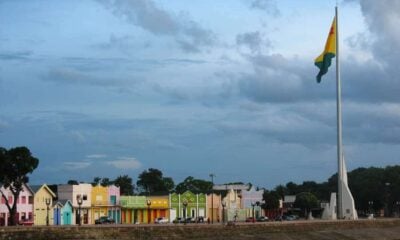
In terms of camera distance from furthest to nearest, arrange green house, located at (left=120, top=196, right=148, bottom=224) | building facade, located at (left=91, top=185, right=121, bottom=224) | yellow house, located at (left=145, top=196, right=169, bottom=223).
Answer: yellow house, located at (left=145, top=196, right=169, bottom=223) → green house, located at (left=120, top=196, right=148, bottom=224) → building facade, located at (left=91, top=185, right=121, bottom=224)

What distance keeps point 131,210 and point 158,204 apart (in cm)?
668

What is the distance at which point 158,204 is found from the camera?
124 metres

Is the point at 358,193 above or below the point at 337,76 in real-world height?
below

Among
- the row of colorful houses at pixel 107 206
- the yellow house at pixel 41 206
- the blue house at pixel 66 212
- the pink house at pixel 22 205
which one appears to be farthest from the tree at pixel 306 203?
the pink house at pixel 22 205

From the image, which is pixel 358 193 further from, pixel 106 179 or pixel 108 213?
pixel 108 213

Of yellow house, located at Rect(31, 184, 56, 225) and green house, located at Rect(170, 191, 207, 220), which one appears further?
green house, located at Rect(170, 191, 207, 220)

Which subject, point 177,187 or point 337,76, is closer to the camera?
point 337,76

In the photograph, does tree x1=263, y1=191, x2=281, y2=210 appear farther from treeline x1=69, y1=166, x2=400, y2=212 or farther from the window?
the window

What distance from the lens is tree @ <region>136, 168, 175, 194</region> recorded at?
19109 cm

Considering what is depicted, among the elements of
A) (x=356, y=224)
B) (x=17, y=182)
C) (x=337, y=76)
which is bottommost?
(x=356, y=224)

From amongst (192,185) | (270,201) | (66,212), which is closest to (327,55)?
(66,212)

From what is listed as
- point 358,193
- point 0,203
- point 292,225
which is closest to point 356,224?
point 292,225

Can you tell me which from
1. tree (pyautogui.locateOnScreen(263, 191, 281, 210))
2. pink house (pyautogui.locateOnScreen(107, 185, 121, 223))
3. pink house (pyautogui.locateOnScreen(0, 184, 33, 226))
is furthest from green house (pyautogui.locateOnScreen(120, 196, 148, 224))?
tree (pyautogui.locateOnScreen(263, 191, 281, 210))

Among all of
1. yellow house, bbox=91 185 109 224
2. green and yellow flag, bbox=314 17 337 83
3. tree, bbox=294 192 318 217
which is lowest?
tree, bbox=294 192 318 217
